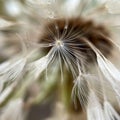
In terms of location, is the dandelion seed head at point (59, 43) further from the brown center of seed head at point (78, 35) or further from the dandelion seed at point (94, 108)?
the dandelion seed at point (94, 108)

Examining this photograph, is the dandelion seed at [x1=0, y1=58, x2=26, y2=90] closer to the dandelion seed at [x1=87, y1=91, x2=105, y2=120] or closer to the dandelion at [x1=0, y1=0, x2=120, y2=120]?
the dandelion at [x1=0, y1=0, x2=120, y2=120]

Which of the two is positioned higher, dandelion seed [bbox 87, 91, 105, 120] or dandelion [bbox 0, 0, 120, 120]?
dandelion [bbox 0, 0, 120, 120]

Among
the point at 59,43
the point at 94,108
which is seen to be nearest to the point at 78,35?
the point at 59,43

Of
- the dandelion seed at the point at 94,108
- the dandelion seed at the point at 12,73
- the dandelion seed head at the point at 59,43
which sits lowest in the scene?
the dandelion seed at the point at 94,108

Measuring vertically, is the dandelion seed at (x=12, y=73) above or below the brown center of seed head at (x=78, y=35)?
below

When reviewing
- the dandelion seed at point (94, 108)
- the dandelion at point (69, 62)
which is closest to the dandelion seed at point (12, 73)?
the dandelion at point (69, 62)

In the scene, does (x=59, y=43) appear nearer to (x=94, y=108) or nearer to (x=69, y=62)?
(x=69, y=62)

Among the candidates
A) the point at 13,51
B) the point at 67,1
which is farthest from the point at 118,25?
the point at 13,51

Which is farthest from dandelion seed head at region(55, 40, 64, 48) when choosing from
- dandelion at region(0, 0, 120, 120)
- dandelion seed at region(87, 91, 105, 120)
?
dandelion seed at region(87, 91, 105, 120)

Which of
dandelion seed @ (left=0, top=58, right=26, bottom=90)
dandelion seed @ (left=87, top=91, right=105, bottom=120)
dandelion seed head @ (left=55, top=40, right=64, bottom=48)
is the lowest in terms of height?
dandelion seed @ (left=87, top=91, right=105, bottom=120)
